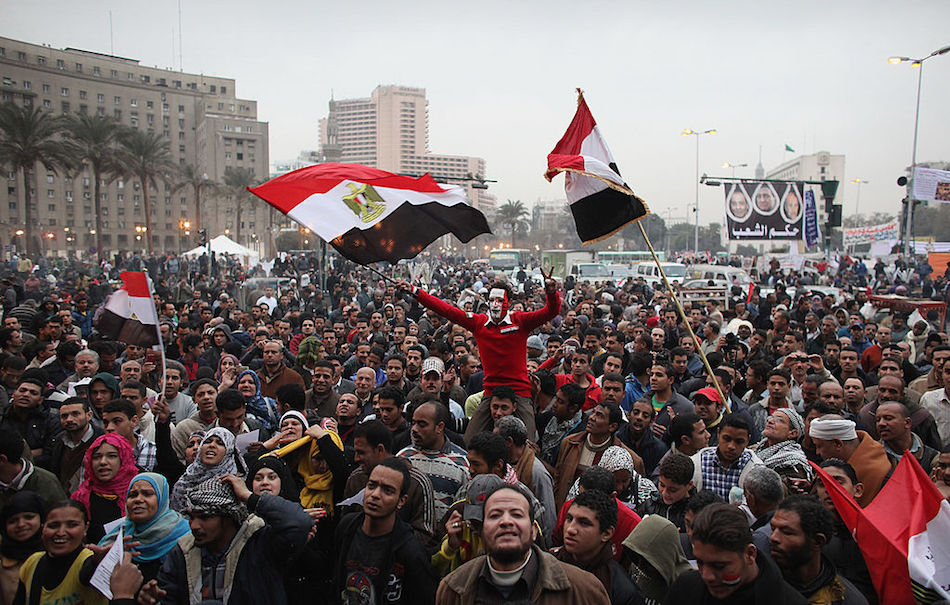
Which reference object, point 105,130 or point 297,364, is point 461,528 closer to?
point 297,364

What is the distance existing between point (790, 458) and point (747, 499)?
1.75ft

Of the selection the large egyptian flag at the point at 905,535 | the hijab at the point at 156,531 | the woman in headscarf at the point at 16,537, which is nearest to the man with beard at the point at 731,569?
the large egyptian flag at the point at 905,535

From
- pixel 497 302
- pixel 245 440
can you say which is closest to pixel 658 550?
pixel 245 440

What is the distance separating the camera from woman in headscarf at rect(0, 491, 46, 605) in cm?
362

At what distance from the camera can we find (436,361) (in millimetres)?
6930

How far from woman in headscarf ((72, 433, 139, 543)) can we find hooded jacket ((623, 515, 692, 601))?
3.25 meters

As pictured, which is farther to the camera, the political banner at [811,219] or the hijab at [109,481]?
the political banner at [811,219]

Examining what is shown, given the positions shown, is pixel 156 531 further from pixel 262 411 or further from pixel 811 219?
pixel 811 219

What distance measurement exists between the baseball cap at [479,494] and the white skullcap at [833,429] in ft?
8.58

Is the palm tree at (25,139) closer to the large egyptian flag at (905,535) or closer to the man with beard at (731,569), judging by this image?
the man with beard at (731,569)

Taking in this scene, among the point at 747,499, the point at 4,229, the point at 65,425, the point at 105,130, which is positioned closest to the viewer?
the point at 747,499

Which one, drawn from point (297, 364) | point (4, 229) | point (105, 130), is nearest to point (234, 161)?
point (4, 229)

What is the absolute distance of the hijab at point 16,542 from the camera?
3.67m

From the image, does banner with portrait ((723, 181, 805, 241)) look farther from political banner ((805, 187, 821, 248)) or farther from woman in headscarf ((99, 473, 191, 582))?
woman in headscarf ((99, 473, 191, 582))
